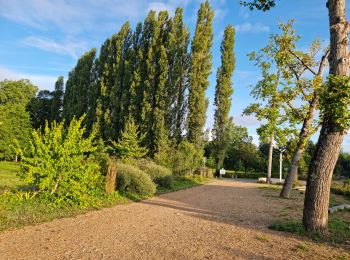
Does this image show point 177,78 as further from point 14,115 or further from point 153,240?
point 14,115

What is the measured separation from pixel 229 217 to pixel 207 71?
21533 mm

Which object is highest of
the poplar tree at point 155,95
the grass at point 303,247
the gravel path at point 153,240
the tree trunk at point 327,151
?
the poplar tree at point 155,95

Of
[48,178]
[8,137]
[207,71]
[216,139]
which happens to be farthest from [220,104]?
[48,178]

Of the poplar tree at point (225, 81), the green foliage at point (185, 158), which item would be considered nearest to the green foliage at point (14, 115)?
the green foliage at point (185, 158)

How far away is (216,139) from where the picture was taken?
3706 cm

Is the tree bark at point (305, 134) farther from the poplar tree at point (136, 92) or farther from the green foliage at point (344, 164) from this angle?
the green foliage at point (344, 164)

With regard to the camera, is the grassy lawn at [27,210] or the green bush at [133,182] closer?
the grassy lawn at [27,210]

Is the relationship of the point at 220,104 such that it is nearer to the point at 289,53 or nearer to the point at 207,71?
the point at 207,71

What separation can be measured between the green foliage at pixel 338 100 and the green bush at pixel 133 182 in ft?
25.6

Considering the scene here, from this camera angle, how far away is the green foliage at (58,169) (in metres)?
8.48

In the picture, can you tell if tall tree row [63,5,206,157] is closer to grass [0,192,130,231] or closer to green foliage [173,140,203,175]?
green foliage [173,140,203,175]

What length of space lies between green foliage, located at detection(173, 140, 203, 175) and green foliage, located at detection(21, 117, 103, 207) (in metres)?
15.0

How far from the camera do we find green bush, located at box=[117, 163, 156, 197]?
40.3ft

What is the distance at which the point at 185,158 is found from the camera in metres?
24.8
